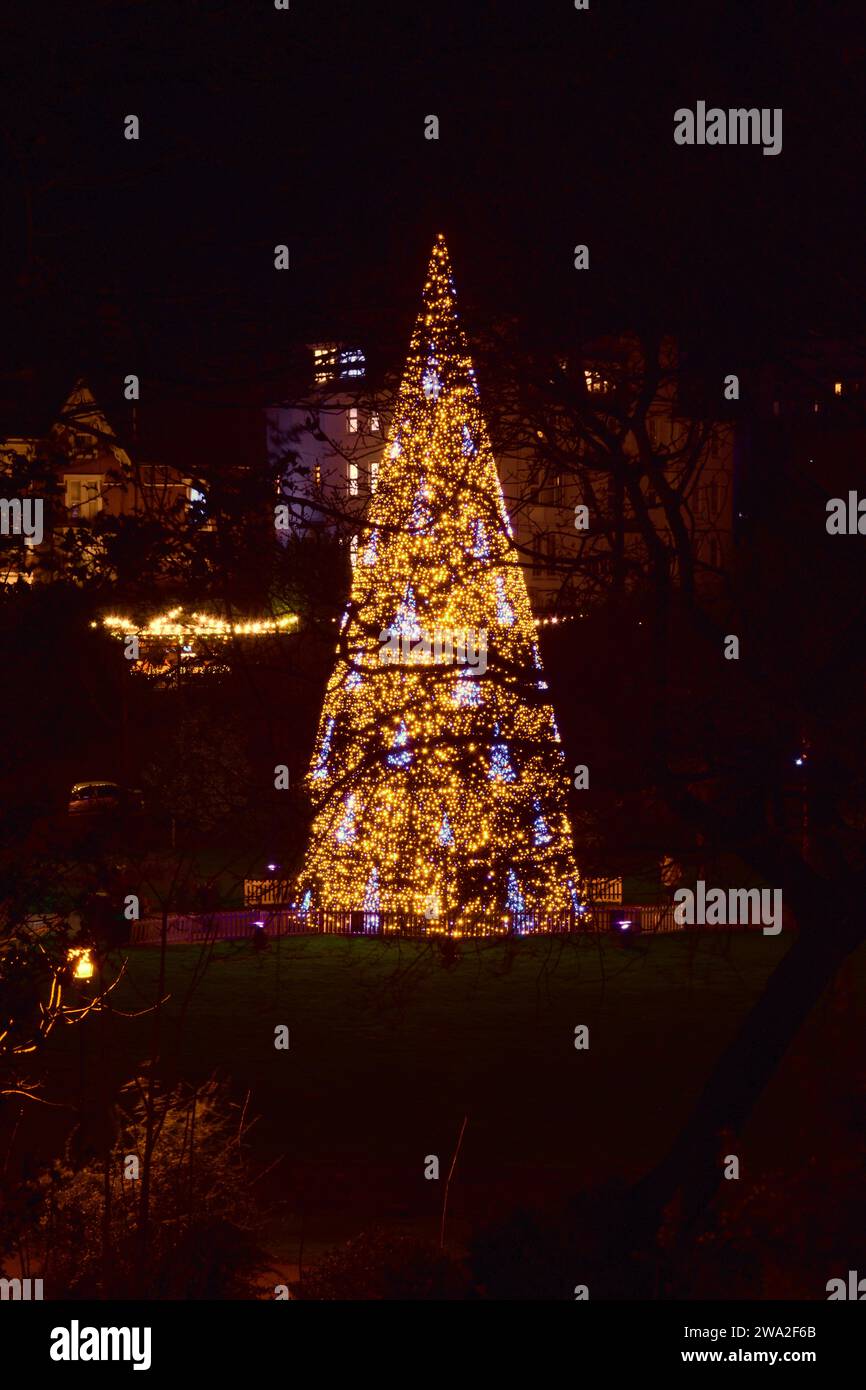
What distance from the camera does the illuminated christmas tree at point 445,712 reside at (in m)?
8.83

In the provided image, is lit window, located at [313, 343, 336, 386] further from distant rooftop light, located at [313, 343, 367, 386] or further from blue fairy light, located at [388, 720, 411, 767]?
blue fairy light, located at [388, 720, 411, 767]

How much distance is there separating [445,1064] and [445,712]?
8275 millimetres

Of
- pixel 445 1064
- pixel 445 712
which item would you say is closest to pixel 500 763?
pixel 445 712

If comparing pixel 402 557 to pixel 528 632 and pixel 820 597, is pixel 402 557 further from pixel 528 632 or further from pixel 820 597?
pixel 528 632

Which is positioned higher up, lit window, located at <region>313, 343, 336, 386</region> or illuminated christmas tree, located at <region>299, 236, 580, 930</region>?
lit window, located at <region>313, 343, 336, 386</region>

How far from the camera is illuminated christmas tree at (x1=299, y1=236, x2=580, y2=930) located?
8828 mm

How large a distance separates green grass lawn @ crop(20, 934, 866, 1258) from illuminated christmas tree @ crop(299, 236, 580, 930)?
564 millimetres

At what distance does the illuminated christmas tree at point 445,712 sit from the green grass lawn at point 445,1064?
56cm

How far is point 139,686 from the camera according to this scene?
1037 cm

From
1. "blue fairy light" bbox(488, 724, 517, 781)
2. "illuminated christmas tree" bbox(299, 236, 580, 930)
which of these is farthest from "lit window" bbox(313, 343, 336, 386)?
"blue fairy light" bbox(488, 724, 517, 781)

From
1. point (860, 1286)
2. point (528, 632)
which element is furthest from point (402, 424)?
point (528, 632)

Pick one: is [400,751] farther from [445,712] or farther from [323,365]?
[323,365]

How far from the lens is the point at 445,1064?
55.2 feet

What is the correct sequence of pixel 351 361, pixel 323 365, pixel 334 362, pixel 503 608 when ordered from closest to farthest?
pixel 323 365 < pixel 334 362 < pixel 351 361 < pixel 503 608
